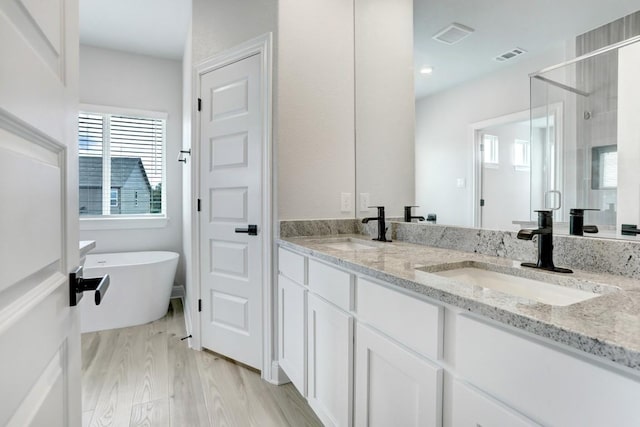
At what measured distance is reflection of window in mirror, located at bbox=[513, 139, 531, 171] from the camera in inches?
47.2

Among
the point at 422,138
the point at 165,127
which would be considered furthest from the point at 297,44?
the point at 165,127

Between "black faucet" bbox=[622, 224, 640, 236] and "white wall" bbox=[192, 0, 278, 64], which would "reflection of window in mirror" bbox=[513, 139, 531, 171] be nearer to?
"black faucet" bbox=[622, 224, 640, 236]

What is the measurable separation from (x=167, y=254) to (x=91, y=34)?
2299 millimetres

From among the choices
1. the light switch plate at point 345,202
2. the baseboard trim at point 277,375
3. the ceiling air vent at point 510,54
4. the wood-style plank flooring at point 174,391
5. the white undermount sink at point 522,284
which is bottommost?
the wood-style plank flooring at point 174,391

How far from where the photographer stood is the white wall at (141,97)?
3.55 meters

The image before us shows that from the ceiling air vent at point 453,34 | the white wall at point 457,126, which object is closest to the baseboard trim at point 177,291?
the white wall at point 457,126

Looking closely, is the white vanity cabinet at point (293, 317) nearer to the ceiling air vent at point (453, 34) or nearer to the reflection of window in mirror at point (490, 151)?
the reflection of window in mirror at point (490, 151)

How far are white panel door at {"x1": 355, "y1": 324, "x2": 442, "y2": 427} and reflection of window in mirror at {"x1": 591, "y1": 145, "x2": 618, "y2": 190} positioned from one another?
77cm

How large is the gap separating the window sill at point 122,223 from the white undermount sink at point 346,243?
8.63 feet

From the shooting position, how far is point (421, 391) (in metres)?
0.91

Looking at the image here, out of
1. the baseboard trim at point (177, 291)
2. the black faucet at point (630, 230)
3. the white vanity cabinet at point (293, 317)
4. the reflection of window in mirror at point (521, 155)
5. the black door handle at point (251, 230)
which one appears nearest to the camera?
the black faucet at point (630, 230)

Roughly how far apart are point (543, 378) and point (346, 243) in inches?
55.9

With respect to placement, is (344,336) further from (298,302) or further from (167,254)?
(167,254)

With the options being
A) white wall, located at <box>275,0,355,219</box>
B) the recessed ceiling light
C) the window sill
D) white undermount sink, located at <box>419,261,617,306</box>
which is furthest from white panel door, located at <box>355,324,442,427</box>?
the window sill
